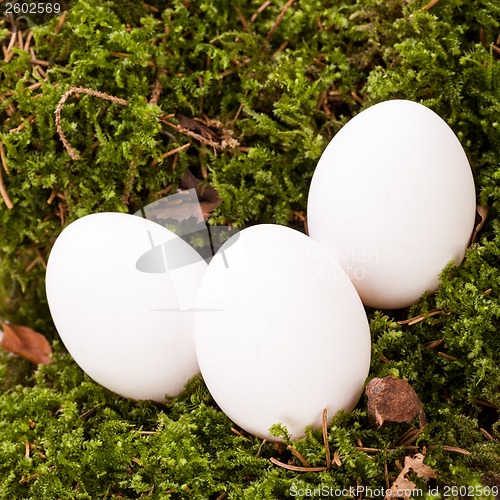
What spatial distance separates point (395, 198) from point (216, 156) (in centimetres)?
50

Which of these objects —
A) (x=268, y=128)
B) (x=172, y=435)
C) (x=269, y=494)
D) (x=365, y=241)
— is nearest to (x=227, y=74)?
(x=268, y=128)

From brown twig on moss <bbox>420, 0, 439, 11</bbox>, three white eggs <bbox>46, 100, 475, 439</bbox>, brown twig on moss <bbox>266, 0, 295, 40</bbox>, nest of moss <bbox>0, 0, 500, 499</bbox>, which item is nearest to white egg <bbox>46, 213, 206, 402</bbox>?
three white eggs <bbox>46, 100, 475, 439</bbox>

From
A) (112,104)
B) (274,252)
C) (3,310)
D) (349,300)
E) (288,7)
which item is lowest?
(3,310)

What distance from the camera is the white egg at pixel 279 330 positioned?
3.34 ft

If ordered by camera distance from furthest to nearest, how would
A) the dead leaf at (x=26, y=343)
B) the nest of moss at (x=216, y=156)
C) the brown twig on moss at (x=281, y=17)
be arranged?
the dead leaf at (x=26, y=343), the brown twig on moss at (x=281, y=17), the nest of moss at (x=216, y=156)

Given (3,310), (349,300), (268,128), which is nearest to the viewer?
(349,300)

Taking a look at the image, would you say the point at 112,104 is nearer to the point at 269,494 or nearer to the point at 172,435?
the point at 172,435

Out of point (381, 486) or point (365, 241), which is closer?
point (381, 486)

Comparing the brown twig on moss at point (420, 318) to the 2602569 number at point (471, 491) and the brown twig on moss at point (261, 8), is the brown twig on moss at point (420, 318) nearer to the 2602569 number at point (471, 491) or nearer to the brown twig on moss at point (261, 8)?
the 2602569 number at point (471, 491)

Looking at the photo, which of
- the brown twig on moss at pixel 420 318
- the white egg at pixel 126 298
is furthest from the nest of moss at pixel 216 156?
the white egg at pixel 126 298

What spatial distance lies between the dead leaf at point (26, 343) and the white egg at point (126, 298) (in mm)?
457

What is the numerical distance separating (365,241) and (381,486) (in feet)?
1.51

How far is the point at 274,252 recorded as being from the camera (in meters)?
1.04

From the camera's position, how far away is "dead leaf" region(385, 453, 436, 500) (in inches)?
38.7
